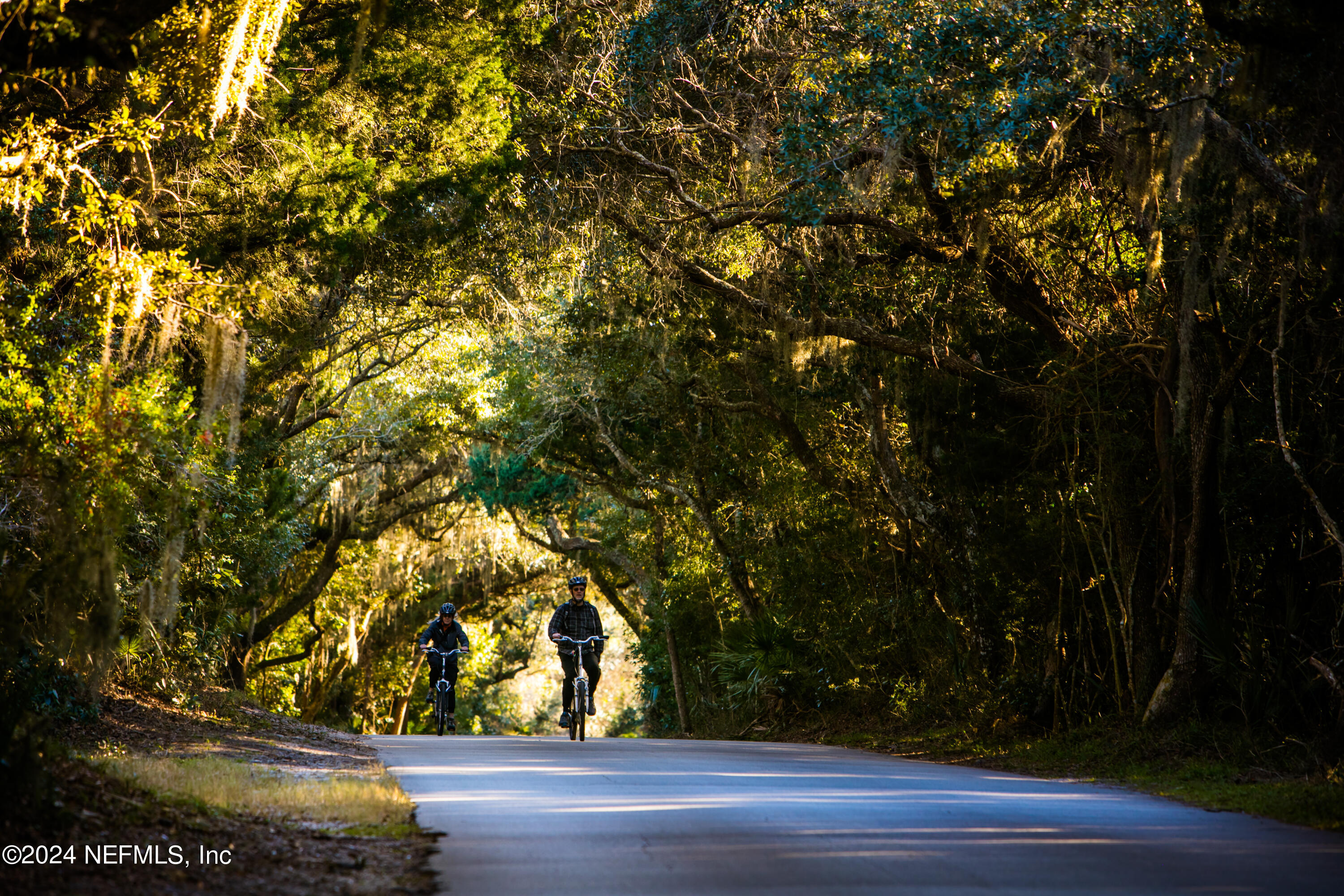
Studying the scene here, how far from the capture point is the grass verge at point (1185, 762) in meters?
8.44

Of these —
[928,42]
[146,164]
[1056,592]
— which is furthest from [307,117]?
[1056,592]

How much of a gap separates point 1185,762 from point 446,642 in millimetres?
11073

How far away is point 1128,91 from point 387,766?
28.1 feet

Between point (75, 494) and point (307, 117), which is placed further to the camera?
point (307, 117)

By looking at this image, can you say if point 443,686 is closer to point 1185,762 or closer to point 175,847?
point 1185,762

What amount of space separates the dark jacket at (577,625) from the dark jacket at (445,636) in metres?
3.26

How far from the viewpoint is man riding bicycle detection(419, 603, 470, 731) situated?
18.4 meters

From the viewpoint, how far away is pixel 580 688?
1530 cm

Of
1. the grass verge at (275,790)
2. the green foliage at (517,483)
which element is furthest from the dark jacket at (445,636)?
the grass verge at (275,790)

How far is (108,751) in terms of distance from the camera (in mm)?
10375

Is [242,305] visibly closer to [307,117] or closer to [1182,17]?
[307,117]

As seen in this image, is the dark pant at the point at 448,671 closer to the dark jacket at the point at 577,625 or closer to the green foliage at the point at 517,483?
the dark jacket at the point at 577,625

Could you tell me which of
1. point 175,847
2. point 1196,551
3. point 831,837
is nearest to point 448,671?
point 1196,551

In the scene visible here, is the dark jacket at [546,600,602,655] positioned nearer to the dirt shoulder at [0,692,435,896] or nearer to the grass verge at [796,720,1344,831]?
the grass verge at [796,720,1344,831]
